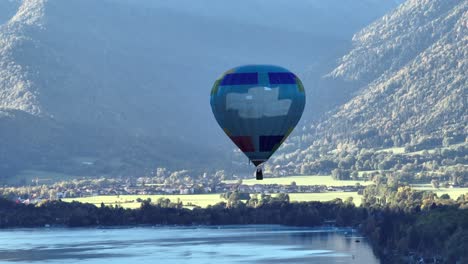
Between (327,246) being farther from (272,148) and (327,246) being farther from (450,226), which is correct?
(272,148)

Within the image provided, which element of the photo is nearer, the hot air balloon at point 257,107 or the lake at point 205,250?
the hot air balloon at point 257,107

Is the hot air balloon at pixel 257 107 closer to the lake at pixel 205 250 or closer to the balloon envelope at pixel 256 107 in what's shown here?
the balloon envelope at pixel 256 107

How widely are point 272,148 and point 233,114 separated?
141 inches

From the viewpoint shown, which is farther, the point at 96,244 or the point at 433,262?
the point at 96,244

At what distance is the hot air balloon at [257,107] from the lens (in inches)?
4931

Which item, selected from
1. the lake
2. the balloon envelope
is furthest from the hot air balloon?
the lake

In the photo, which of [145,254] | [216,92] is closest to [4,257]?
[145,254]

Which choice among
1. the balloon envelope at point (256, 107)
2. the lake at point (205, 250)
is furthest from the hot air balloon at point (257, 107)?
the lake at point (205, 250)

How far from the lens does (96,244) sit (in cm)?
19450

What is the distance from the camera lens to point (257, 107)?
125 meters

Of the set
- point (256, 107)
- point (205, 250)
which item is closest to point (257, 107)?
point (256, 107)

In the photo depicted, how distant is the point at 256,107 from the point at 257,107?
0.07 meters

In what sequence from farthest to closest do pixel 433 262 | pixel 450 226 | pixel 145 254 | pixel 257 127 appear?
pixel 145 254 → pixel 450 226 → pixel 433 262 → pixel 257 127

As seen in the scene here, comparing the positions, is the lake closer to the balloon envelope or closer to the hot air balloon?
the hot air balloon
